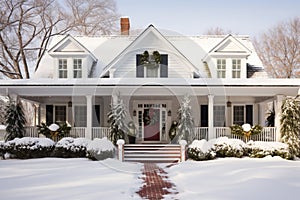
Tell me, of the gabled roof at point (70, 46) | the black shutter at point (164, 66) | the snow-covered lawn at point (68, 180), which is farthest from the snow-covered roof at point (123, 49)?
the snow-covered lawn at point (68, 180)

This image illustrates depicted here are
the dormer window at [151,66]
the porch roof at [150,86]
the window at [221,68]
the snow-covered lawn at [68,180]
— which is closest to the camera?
the snow-covered lawn at [68,180]

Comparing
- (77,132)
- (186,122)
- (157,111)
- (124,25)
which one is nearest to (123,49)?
(124,25)

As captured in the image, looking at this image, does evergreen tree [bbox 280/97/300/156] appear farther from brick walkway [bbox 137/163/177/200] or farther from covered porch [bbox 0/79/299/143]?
brick walkway [bbox 137/163/177/200]

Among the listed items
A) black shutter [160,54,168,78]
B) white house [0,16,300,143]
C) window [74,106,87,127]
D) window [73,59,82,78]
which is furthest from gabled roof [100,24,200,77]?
window [74,106,87,127]

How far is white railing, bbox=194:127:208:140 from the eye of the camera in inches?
605

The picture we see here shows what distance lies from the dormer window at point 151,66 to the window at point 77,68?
313 cm

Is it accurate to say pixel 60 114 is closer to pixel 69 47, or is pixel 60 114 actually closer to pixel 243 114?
pixel 69 47

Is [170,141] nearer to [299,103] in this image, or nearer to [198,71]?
[198,71]

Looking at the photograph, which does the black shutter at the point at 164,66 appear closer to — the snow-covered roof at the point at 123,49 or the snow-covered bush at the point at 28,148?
the snow-covered roof at the point at 123,49

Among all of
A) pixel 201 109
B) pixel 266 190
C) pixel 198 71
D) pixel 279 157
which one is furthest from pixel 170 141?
pixel 266 190

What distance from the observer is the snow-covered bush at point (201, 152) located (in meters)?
13.3

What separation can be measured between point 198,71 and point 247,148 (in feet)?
16.7

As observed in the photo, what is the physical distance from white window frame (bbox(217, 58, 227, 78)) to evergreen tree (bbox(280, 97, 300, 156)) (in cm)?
439

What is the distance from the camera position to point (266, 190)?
7.66 metres
